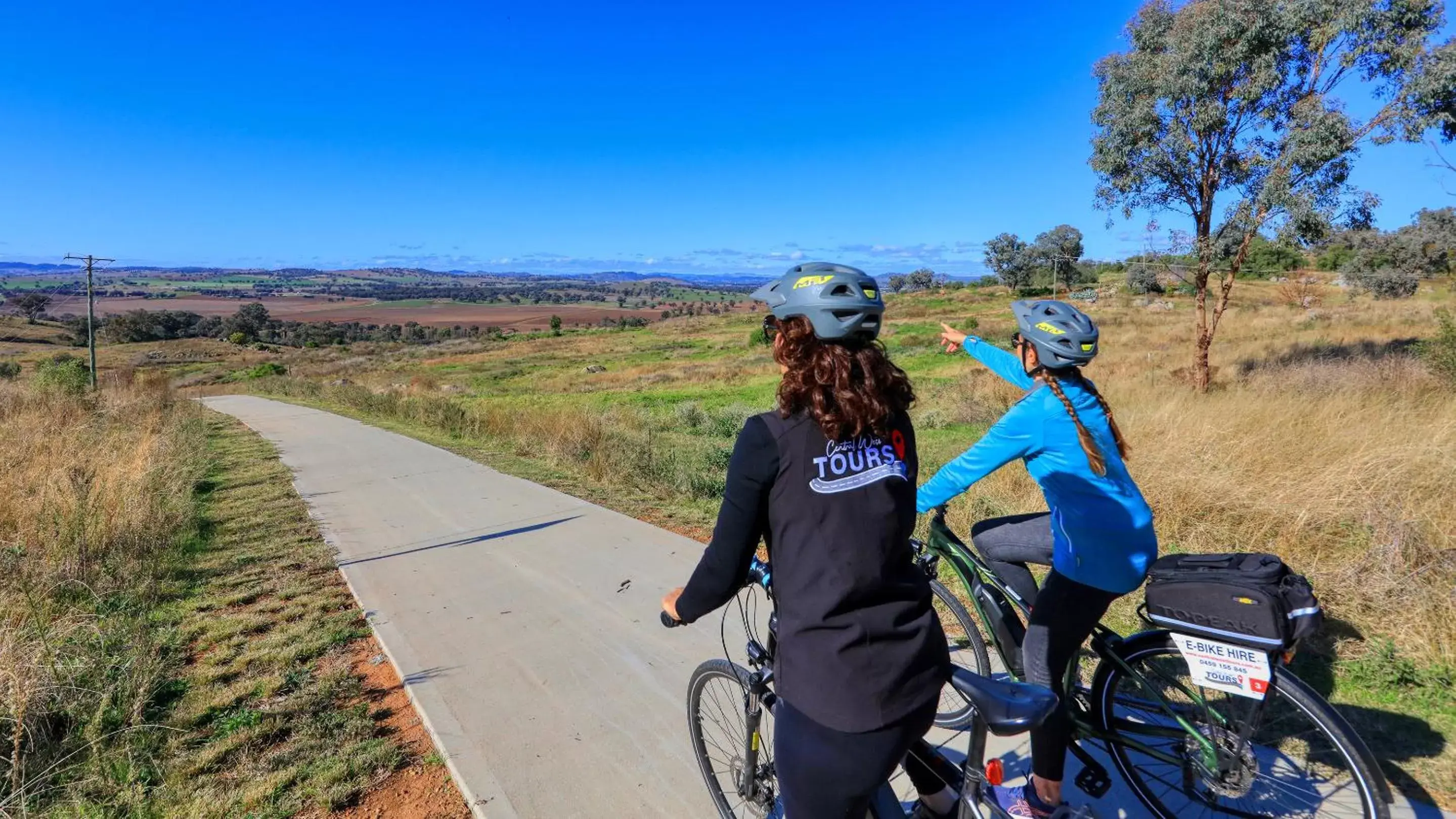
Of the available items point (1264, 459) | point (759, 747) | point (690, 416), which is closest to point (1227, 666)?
point (759, 747)

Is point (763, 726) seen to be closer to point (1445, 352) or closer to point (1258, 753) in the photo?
point (1258, 753)

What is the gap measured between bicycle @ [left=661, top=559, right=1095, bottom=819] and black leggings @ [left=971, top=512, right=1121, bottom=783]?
229 millimetres

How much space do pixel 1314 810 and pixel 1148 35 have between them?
14.2 m

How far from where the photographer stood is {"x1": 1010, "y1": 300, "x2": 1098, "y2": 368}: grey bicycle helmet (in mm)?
2416

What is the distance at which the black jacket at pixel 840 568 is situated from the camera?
1.56m

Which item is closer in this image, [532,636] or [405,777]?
[405,777]

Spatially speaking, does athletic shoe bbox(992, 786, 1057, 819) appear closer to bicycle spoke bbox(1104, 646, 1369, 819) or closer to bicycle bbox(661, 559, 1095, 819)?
bicycle bbox(661, 559, 1095, 819)

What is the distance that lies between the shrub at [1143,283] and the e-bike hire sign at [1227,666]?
34.5 m

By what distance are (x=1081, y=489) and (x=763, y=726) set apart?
1688 millimetres

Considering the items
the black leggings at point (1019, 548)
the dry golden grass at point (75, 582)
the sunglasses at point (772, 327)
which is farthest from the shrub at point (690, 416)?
the sunglasses at point (772, 327)

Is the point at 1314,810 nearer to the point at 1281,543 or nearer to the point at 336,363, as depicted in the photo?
the point at 1281,543

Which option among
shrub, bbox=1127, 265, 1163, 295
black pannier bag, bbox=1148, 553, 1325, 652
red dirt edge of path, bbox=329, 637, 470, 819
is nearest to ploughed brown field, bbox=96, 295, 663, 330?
shrub, bbox=1127, 265, 1163, 295

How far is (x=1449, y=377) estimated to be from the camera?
845 cm

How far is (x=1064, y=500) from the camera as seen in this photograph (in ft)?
8.04
